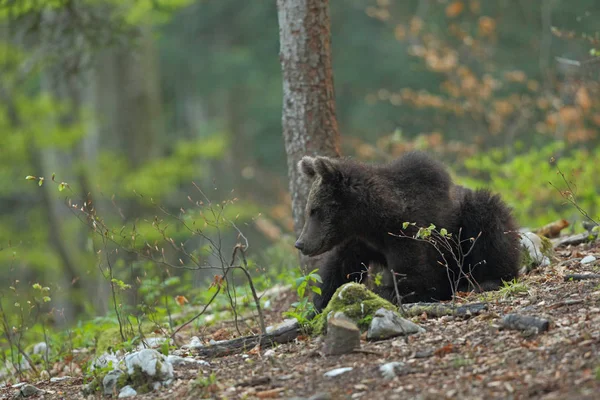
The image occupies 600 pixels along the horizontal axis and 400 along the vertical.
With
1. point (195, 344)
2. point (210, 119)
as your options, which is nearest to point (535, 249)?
point (195, 344)

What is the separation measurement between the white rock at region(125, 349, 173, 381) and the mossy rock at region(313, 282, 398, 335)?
115cm

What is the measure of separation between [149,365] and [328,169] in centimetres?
230

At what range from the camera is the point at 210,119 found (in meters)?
33.6

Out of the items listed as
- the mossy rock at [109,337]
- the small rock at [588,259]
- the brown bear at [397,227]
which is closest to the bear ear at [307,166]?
the brown bear at [397,227]

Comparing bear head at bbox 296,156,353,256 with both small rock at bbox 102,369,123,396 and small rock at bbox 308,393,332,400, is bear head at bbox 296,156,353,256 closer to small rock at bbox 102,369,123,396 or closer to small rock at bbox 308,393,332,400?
small rock at bbox 102,369,123,396

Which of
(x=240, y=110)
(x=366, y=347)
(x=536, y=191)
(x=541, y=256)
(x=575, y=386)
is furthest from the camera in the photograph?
(x=240, y=110)

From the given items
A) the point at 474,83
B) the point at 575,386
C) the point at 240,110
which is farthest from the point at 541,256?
the point at 240,110

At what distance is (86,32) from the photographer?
11.4m

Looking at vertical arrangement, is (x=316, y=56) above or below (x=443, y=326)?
above

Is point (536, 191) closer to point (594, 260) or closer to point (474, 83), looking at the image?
point (474, 83)

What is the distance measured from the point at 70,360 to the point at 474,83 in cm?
1280

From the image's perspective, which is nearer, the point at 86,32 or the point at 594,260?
the point at 594,260

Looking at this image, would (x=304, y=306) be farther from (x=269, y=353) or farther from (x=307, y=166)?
(x=307, y=166)

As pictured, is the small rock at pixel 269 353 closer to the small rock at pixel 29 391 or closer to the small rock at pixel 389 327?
the small rock at pixel 389 327
